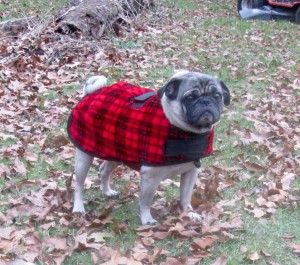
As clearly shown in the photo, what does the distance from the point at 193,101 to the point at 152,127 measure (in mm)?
372

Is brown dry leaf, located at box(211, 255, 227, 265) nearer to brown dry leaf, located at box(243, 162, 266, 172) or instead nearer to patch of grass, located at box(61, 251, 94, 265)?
patch of grass, located at box(61, 251, 94, 265)

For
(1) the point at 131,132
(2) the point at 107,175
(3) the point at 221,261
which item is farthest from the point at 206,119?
(2) the point at 107,175

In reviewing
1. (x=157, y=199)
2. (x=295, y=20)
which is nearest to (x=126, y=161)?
(x=157, y=199)

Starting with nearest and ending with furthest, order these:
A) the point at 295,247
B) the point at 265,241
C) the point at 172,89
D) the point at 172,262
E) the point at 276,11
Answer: the point at 172,262
the point at 172,89
the point at 295,247
the point at 265,241
the point at 276,11

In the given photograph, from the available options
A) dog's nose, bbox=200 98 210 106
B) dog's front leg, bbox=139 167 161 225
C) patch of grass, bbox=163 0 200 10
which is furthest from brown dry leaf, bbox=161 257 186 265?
patch of grass, bbox=163 0 200 10

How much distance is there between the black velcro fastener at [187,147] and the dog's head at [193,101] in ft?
0.26

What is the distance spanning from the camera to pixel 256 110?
24.0 feet

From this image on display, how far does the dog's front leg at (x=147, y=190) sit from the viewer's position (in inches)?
160

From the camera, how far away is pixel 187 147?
393cm

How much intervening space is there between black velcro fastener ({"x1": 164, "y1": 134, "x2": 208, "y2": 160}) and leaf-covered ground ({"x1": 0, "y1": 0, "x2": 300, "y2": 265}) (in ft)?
1.86

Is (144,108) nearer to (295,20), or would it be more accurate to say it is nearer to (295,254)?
(295,254)

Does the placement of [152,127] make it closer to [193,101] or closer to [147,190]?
[193,101]

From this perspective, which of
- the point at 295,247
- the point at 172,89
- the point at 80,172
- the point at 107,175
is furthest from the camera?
the point at 107,175

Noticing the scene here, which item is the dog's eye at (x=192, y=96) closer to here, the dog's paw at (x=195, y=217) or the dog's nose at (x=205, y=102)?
the dog's nose at (x=205, y=102)
